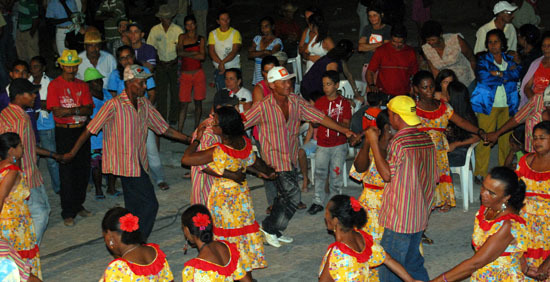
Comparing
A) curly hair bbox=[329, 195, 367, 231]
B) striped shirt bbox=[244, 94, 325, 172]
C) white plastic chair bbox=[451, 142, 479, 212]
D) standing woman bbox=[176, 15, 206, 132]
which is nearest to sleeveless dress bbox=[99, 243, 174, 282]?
curly hair bbox=[329, 195, 367, 231]

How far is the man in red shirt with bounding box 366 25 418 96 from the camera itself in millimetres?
10766

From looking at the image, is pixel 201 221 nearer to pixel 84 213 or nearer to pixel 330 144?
pixel 330 144

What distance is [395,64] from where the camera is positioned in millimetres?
10773

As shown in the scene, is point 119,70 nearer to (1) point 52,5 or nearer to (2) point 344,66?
(2) point 344,66

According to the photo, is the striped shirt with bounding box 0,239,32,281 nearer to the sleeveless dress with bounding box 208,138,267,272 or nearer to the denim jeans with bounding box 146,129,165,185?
the sleeveless dress with bounding box 208,138,267,272

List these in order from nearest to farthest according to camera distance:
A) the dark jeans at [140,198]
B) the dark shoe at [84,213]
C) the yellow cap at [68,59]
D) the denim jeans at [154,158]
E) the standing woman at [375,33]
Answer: the dark jeans at [140,198]
the yellow cap at [68,59]
the dark shoe at [84,213]
the denim jeans at [154,158]
the standing woman at [375,33]

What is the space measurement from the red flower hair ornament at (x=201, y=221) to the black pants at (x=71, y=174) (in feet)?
13.8

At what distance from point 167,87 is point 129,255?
791 centimetres

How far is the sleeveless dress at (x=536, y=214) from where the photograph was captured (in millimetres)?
6773

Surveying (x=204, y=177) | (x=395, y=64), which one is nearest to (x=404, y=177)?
(x=204, y=177)

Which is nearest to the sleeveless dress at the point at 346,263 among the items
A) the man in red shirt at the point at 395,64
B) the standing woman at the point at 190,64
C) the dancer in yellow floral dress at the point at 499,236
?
the dancer in yellow floral dress at the point at 499,236

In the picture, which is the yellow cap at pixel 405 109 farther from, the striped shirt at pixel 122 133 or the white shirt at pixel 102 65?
the white shirt at pixel 102 65

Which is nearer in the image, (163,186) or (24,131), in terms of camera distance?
(24,131)

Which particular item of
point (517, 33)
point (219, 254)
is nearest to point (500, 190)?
point (219, 254)
